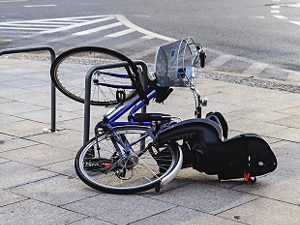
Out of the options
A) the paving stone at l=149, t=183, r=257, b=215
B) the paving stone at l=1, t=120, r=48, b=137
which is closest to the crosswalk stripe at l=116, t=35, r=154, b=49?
the paving stone at l=1, t=120, r=48, b=137

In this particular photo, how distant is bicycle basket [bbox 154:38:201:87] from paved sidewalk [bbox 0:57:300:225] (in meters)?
0.78

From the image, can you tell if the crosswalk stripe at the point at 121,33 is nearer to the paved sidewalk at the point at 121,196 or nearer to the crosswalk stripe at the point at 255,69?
the crosswalk stripe at the point at 255,69

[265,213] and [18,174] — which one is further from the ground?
[265,213]

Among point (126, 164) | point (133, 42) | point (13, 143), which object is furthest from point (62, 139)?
point (133, 42)

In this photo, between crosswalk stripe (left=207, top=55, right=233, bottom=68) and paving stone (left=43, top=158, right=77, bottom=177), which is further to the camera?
crosswalk stripe (left=207, top=55, right=233, bottom=68)

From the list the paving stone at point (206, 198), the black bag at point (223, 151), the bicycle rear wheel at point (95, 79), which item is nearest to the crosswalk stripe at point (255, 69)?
the bicycle rear wheel at point (95, 79)

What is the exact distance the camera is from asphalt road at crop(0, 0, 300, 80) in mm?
13844

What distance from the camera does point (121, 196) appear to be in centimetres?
561

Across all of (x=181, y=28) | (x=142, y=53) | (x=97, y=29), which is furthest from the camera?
(x=181, y=28)

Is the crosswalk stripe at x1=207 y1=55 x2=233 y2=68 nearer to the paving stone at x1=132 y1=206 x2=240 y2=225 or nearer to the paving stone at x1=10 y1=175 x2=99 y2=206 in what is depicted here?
the paving stone at x1=10 y1=175 x2=99 y2=206

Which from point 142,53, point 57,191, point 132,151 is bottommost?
point 142,53

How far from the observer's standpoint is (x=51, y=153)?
6.83m

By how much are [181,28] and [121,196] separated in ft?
42.3

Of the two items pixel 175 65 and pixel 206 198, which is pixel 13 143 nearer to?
pixel 175 65
